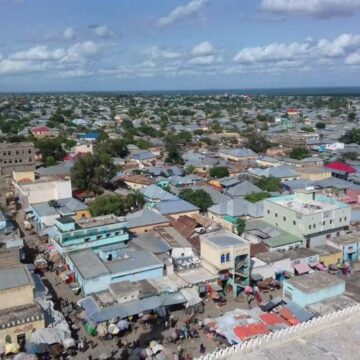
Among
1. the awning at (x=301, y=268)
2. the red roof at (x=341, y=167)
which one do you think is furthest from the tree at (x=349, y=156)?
the awning at (x=301, y=268)

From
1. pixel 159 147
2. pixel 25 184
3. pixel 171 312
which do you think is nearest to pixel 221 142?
pixel 159 147

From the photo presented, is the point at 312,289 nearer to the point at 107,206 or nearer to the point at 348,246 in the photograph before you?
the point at 348,246

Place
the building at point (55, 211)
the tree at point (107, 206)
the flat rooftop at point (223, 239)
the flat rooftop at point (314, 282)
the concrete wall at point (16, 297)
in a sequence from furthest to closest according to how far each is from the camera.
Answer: the tree at point (107, 206) → the building at point (55, 211) → the flat rooftop at point (223, 239) → the flat rooftop at point (314, 282) → the concrete wall at point (16, 297)

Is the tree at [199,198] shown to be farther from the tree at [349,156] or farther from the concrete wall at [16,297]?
the tree at [349,156]

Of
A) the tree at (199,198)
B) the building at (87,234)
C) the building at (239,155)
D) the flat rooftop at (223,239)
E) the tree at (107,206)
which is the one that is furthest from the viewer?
the building at (239,155)

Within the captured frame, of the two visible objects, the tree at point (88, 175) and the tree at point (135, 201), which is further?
the tree at point (88, 175)

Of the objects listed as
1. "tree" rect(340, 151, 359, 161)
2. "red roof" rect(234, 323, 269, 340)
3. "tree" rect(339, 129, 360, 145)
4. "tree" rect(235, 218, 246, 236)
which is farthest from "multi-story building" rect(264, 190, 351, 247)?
"tree" rect(339, 129, 360, 145)

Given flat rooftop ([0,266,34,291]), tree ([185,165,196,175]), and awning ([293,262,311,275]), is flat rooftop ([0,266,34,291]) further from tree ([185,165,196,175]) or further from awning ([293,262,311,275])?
tree ([185,165,196,175])

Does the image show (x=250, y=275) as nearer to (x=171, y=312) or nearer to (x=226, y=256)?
(x=226, y=256)
